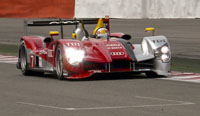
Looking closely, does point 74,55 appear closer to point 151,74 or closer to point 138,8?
point 151,74

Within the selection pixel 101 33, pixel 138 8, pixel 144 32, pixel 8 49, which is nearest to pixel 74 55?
pixel 101 33

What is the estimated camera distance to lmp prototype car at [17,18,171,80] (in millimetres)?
14992

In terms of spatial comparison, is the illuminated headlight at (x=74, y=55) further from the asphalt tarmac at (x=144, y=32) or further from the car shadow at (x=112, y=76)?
the asphalt tarmac at (x=144, y=32)

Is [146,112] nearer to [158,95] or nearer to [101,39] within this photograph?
[158,95]

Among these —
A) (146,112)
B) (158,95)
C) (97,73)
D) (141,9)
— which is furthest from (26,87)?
(141,9)

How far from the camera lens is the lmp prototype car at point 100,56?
15.0 metres

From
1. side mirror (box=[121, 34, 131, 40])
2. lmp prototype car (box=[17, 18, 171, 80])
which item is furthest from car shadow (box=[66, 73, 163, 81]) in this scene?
side mirror (box=[121, 34, 131, 40])

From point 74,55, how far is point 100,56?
22.4 inches

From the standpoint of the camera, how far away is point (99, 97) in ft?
39.9

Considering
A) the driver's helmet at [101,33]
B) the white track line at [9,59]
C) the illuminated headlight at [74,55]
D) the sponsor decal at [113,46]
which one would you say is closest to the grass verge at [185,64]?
the white track line at [9,59]

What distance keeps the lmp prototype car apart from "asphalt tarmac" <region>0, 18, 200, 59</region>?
8.27 m

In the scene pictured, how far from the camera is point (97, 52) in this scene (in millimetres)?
14984

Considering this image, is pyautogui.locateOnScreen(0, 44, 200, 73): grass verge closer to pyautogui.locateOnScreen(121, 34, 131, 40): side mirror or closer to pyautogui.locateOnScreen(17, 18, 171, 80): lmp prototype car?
pyautogui.locateOnScreen(121, 34, 131, 40): side mirror

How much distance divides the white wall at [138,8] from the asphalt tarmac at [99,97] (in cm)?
2110
